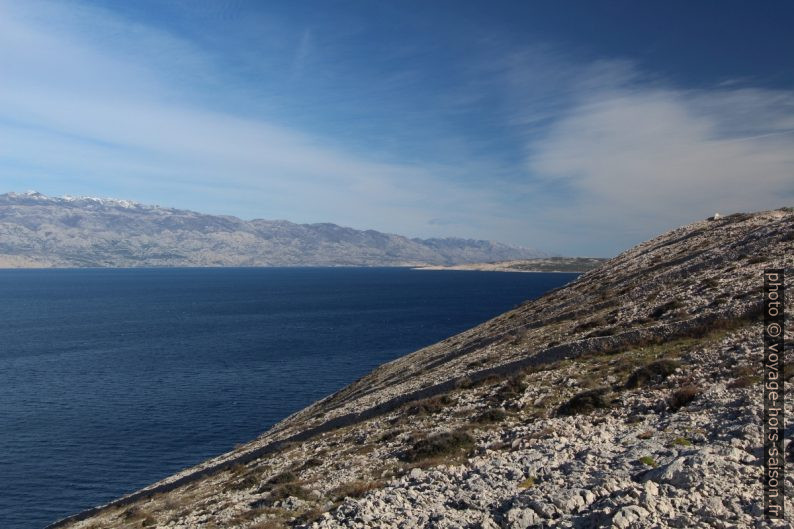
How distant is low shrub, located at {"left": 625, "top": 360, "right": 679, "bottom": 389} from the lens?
90.8ft

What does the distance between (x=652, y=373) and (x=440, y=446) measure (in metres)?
11.0

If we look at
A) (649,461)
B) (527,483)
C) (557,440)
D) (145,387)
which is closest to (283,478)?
(557,440)

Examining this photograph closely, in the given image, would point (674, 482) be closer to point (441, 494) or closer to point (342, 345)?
point (441, 494)

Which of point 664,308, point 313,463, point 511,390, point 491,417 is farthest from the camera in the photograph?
point 664,308

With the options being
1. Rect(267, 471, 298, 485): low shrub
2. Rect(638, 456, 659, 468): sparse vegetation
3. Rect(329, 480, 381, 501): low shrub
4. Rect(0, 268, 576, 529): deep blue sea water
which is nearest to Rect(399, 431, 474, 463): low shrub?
Rect(329, 480, 381, 501): low shrub

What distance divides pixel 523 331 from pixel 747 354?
3028 cm

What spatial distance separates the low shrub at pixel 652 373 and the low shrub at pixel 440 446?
8545mm

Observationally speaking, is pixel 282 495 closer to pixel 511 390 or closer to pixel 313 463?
pixel 313 463

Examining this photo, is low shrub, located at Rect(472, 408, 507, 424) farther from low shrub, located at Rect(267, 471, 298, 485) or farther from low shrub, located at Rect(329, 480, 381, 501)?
low shrub, located at Rect(267, 471, 298, 485)

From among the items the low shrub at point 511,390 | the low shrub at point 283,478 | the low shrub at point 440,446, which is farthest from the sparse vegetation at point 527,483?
the low shrub at point 283,478

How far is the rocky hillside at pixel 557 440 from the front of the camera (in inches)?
660

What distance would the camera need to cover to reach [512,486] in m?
19.4

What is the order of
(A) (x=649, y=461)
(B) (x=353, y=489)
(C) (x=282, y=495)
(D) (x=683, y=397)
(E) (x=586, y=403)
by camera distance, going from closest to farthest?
(A) (x=649, y=461) → (B) (x=353, y=489) → (D) (x=683, y=397) → (C) (x=282, y=495) → (E) (x=586, y=403)

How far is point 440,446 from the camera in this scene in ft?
84.9
